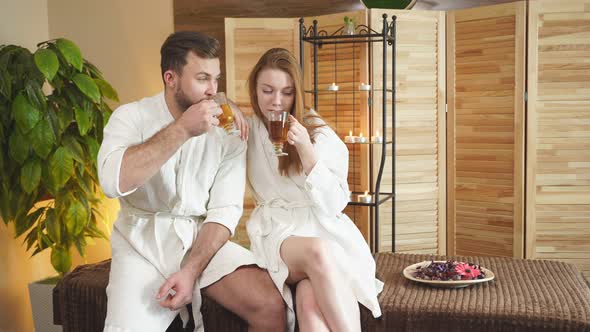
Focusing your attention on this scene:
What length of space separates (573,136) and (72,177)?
2.79 m

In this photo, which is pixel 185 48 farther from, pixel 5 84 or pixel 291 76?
pixel 5 84

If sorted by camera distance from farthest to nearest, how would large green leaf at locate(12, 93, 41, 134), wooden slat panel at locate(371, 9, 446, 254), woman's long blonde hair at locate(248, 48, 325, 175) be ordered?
wooden slat panel at locate(371, 9, 446, 254) → large green leaf at locate(12, 93, 41, 134) → woman's long blonde hair at locate(248, 48, 325, 175)

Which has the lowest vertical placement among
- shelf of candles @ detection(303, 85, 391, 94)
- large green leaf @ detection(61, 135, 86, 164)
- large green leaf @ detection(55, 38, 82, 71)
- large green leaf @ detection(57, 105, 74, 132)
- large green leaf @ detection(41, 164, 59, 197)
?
large green leaf @ detection(41, 164, 59, 197)

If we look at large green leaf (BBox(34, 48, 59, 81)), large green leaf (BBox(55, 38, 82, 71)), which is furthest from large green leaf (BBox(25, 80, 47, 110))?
large green leaf (BBox(55, 38, 82, 71))

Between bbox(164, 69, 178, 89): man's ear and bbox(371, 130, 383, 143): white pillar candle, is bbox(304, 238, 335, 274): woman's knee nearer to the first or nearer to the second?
bbox(164, 69, 178, 89): man's ear

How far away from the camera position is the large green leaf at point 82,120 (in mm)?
3449

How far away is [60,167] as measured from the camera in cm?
337

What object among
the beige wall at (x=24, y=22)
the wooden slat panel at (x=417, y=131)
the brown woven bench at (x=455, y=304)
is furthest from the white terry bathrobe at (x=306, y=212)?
the beige wall at (x=24, y=22)

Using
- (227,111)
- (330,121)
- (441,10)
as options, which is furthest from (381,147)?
(227,111)

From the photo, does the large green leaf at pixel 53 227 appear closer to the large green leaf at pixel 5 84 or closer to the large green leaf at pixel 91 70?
the large green leaf at pixel 5 84

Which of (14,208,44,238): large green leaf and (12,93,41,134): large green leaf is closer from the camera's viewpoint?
(12,93,41,134): large green leaf

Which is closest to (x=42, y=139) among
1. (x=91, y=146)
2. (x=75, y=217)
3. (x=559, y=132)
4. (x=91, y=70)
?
(x=91, y=146)

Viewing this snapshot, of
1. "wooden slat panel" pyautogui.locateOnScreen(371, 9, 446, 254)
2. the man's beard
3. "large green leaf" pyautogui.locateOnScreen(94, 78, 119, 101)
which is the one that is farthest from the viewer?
"wooden slat panel" pyautogui.locateOnScreen(371, 9, 446, 254)

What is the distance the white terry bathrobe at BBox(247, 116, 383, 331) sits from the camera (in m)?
2.18
